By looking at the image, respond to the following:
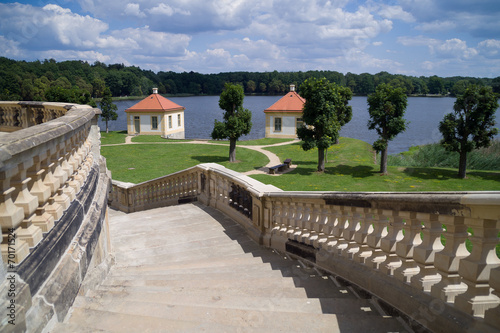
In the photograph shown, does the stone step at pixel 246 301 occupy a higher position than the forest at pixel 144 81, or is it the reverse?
the forest at pixel 144 81

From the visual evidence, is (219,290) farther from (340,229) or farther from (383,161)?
(383,161)

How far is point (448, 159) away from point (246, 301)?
30.4 m

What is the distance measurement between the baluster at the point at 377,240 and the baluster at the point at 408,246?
347 millimetres

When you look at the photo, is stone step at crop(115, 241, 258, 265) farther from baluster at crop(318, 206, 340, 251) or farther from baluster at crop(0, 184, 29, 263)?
baluster at crop(0, 184, 29, 263)

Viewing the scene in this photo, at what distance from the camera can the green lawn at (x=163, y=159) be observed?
2569 centimetres

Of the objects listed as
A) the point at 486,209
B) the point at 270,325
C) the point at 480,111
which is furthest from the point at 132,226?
the point at 480,111

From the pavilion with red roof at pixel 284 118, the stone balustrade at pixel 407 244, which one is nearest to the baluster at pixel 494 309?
the stone balustrade at pixel 407 244

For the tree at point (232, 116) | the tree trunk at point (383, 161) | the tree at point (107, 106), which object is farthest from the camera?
the tree at point (107, 106)

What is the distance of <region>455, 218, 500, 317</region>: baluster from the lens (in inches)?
112

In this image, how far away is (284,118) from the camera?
1644 inches

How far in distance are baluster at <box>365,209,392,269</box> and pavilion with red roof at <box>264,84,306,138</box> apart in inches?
1474

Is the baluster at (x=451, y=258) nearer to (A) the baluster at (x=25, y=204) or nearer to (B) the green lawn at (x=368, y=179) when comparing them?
(A) the baluster at (x=25, y=204)

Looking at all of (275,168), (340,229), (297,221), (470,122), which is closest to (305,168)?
(275,168)

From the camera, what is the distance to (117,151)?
113 feet
